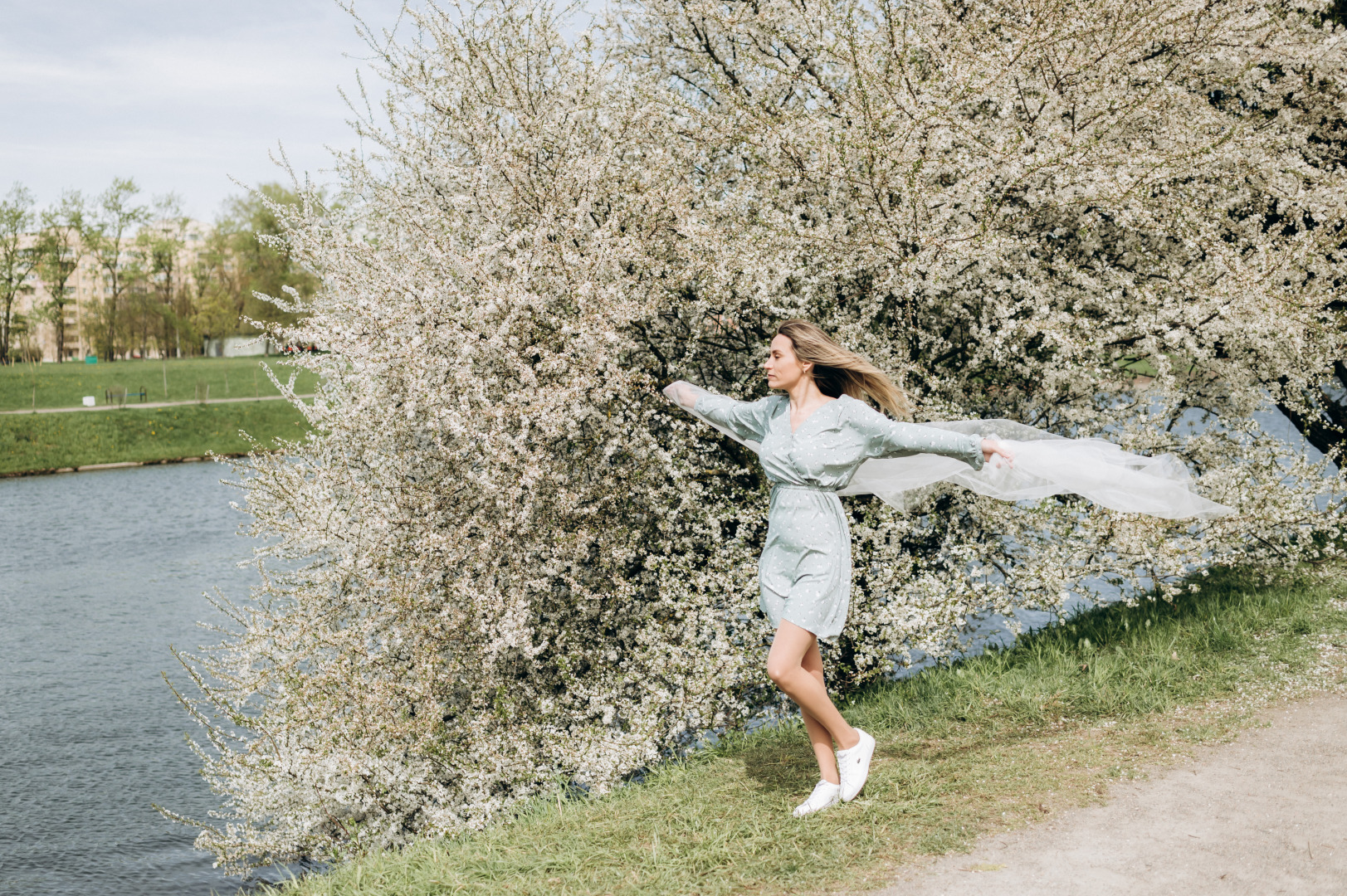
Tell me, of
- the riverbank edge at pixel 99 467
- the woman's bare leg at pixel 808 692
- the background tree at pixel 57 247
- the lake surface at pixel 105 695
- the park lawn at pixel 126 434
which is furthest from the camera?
the background tree at pixel 57 247

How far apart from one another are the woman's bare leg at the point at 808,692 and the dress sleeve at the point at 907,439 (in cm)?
98

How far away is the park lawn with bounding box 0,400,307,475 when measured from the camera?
37.2m

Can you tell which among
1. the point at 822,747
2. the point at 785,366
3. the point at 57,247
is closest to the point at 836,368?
the point at 785,366

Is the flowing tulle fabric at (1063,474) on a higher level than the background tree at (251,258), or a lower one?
lower

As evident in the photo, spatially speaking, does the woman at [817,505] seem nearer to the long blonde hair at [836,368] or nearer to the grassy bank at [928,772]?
A: the long blonde hair at [836,368]

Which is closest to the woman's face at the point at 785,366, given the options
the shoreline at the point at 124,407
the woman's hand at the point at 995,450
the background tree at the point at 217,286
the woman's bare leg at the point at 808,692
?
the woman's hand at the point at 995,450

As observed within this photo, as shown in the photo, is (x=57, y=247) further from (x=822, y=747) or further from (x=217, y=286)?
(x=822, y=747)

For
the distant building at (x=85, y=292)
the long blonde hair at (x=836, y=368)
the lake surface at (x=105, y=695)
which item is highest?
the distant building at (x=85, y=292)

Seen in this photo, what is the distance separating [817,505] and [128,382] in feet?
194

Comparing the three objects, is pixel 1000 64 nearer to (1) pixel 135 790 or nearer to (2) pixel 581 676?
(2) pixel 581 676

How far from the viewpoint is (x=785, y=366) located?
4867mm

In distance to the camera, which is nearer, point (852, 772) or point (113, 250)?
point (852, 772)

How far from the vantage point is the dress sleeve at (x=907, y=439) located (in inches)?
178

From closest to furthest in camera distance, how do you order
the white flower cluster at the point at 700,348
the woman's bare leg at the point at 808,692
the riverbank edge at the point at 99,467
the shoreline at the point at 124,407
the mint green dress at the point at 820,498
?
the woman's bare leg at the point at 808,692
the mint green dress at the point at 820,498
the white flower cluster at the point at 700,348
the riverbank edge at the point at 99,467
the shoreline at the point at 124,407
